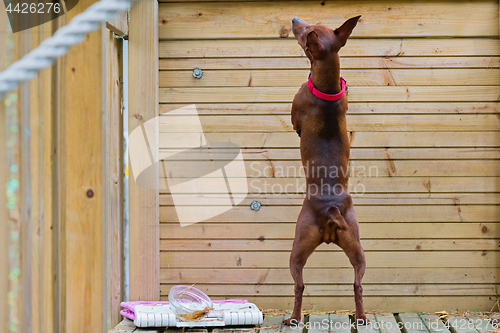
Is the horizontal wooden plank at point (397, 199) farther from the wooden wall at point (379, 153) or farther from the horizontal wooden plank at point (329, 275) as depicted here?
the horizontal wooden plank at point (329, 275)

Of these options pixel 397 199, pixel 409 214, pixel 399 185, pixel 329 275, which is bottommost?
pixel 329 275

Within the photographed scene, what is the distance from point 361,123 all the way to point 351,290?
4.05ft

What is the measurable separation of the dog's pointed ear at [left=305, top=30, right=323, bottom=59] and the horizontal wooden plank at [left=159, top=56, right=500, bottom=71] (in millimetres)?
1091

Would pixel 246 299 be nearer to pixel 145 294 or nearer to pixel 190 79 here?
pixel 145 294

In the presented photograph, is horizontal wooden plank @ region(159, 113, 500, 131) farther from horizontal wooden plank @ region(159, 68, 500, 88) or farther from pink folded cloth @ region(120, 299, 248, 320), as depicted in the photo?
pink folded cloth @ region(120, 299, 248, 320)

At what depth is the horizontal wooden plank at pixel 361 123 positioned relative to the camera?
3.27 m

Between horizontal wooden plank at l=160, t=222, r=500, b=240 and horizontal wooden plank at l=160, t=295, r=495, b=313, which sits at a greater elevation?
horizontal wooden plank at l=160, t=222, r=500, b=240

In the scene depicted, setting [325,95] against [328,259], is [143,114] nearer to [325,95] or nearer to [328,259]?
[325,95]

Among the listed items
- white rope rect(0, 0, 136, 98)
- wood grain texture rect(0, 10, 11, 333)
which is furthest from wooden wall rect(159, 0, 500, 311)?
white rope rect(0, 0, 136, 98)

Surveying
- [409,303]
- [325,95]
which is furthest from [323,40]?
[409,303]

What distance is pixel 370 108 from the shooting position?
3.29 meters

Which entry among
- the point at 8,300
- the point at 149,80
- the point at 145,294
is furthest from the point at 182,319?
the point at 149,80

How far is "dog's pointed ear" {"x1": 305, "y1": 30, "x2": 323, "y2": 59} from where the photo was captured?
2168mm

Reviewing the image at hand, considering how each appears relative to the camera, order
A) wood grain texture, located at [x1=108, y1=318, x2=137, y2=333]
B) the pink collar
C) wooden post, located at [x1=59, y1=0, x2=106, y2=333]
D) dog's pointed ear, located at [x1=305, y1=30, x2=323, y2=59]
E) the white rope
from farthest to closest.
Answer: wood grain texture, located at [x1=108, y1=318, x2=137, y2=333]
the pink collar
dog's pointed ear, located at [x1=305, y1=30, x2=323, y2=59]
wooden post, located at [x1=59, y1=0, x2=106, y2=333]
the white rope
